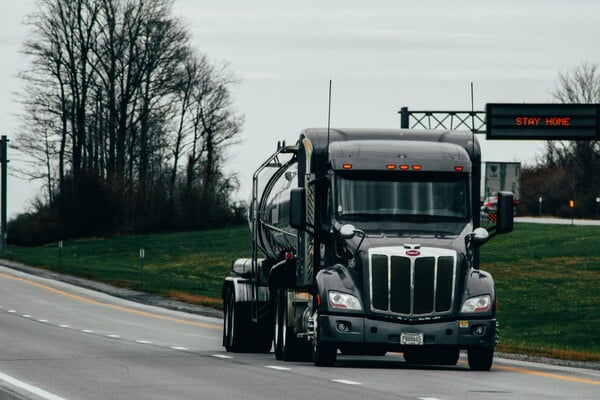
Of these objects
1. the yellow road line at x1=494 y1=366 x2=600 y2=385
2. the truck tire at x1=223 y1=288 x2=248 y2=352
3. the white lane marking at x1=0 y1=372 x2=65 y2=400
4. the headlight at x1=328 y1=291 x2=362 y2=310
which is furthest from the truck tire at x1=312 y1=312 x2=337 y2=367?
the truck tire at x1=223 y1=288 x2=248 y2=352

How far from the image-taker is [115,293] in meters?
51.4

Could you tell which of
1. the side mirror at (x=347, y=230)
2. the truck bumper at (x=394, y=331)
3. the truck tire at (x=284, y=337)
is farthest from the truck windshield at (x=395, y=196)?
the truck tire at (x=284, y=337)

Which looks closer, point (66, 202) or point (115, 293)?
point (115, 293)

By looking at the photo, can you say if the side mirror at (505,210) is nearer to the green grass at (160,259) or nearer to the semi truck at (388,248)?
the semi truck at (388,248)

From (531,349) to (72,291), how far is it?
28.2 meters

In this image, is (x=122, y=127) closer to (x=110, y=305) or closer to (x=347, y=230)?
(x=110, y=305)

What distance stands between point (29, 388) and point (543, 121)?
31070mm

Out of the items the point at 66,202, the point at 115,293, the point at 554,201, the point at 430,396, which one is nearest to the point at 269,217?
the point at 430,396

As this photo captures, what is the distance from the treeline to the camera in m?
84.9

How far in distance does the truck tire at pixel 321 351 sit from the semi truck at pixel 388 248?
2 cm

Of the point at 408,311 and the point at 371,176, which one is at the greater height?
the point at 371,176

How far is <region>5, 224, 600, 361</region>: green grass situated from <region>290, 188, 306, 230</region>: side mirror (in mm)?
7084

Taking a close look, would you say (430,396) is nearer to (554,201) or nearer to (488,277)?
(488,277)

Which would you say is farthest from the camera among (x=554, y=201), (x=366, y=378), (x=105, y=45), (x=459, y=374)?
(x=554, y=201)
